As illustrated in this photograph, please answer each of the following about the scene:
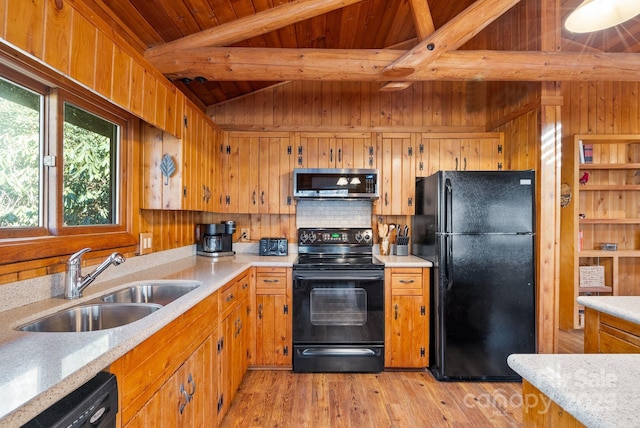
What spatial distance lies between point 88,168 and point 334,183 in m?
1.86

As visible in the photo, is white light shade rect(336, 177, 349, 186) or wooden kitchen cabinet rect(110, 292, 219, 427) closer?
wooden kitchen cabinet rect(110, 292, 219, 427)

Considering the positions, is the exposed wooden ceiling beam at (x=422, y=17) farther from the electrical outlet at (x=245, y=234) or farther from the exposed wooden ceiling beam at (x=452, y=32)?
the electrical outlet at (x=245, y=234)

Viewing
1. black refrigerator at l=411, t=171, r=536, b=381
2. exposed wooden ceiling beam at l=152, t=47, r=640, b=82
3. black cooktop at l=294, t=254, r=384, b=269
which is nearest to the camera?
exposed wooden ceiling beam at l=152, t=47, r=640, b=82

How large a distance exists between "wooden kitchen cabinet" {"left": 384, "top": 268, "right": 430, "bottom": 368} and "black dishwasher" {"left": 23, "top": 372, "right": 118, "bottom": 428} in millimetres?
2112

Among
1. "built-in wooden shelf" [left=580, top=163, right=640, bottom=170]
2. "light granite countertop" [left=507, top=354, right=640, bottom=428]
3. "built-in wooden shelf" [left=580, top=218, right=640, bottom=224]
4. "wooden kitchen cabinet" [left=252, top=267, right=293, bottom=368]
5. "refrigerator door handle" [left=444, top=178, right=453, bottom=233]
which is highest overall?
"built-in wooden shelf" [left=580, top=163, right=640, bottom=170]

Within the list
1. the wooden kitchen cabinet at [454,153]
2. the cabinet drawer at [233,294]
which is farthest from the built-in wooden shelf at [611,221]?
the cabinet drawer at [233,294]

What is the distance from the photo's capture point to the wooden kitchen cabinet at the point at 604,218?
340 cm

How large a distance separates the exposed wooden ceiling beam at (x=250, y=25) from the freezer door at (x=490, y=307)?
1.96m

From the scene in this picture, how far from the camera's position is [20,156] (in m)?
1.40

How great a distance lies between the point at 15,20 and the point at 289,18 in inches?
60.5

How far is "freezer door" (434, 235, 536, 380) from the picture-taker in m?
2.48

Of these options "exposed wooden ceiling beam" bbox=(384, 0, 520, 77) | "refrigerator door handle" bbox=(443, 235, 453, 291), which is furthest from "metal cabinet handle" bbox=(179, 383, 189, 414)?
"exposed wooden ceiling beam" bbox=(384, 0, 520, 77)

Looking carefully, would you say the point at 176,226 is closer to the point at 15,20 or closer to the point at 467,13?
the point at 15,20

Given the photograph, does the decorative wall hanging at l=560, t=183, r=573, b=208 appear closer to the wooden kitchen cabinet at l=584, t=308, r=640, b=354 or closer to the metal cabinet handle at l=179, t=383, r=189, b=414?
the wooden kitchen cabinet at l=584, t=308, r=640, b=354
